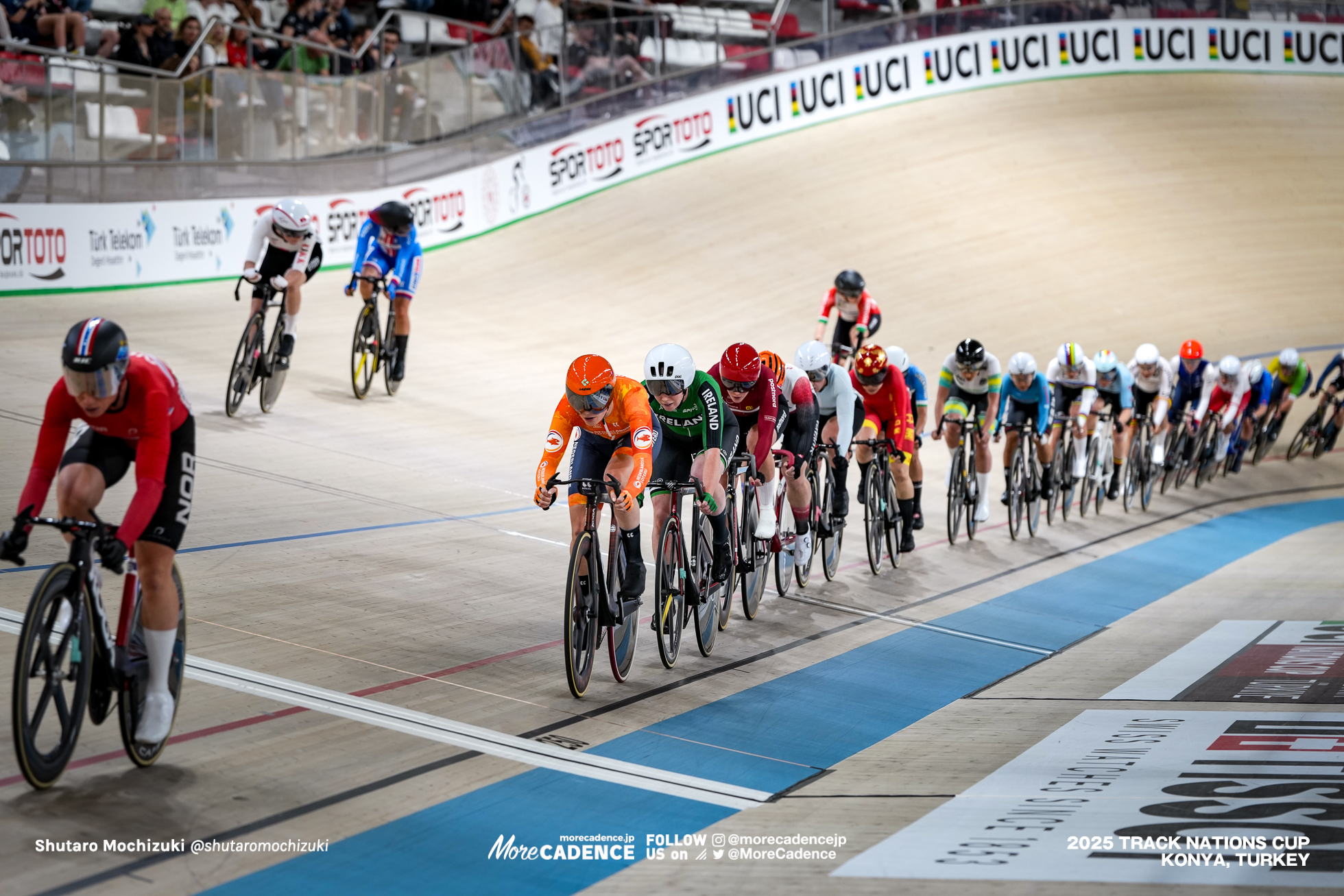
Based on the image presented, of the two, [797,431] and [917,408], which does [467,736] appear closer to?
[797,431]

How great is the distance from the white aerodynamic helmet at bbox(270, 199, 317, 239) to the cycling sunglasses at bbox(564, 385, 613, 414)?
414 centimetres

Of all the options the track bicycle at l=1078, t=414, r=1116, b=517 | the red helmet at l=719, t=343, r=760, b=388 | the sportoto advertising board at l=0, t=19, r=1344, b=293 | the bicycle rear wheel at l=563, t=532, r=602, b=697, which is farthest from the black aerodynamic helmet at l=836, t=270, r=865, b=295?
the sportoto advertising board at l=0, t=19, r=1344, b=293

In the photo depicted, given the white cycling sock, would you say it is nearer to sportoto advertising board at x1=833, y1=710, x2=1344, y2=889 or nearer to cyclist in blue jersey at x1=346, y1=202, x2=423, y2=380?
sportoto advertising board at x1=833, y1=710, x2=1344, y2=889

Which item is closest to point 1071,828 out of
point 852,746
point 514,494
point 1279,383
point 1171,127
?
point 852,746

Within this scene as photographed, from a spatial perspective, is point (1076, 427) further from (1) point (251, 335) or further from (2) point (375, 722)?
(2) point (375, 722)

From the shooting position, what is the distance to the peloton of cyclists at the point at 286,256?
325 inches

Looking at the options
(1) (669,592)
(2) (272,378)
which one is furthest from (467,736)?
(2) (272,378)

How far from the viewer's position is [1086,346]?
15188mm

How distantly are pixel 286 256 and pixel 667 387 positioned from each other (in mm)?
4373

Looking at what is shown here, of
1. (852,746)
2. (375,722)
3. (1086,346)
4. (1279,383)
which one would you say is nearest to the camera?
(375,722)

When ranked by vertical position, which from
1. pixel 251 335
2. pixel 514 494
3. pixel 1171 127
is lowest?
pixel 514 494

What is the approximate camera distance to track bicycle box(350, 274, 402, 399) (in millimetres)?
9500

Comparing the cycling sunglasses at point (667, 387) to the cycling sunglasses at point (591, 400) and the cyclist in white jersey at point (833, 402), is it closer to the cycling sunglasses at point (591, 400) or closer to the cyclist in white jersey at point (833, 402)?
the cycling sunglasses at point (591, 400)

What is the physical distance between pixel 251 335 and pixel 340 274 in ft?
18.8
